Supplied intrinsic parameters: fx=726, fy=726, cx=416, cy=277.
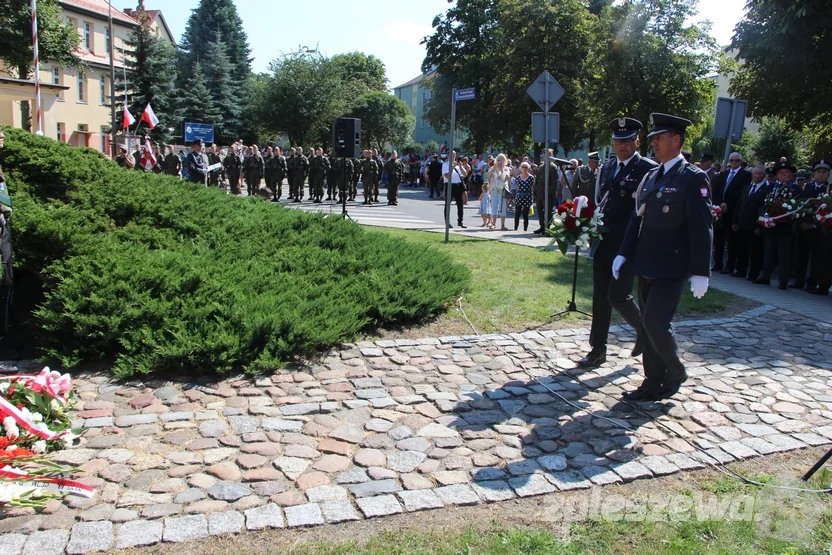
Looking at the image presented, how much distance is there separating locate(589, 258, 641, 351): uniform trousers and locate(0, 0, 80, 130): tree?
32.7m

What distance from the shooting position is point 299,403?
17.5 ft

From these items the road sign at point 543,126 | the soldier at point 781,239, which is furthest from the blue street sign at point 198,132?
the soldier at point 781,239

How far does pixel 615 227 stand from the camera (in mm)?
6316

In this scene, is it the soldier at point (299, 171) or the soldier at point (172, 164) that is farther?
the soldier at point (299, 171)

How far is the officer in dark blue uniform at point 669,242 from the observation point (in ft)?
17.0

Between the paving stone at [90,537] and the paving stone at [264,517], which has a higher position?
the paving stone at [264,517]

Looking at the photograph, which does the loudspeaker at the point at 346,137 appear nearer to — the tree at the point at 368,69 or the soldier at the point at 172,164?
the soldier at the point at 172,164

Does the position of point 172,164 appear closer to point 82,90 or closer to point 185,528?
point 185,528

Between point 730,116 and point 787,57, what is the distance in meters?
4.87

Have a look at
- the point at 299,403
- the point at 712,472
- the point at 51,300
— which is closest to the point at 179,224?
the point at 51,300

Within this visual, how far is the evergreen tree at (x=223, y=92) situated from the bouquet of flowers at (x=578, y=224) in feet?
162

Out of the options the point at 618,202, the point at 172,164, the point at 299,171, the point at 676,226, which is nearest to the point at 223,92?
the point at 172,164

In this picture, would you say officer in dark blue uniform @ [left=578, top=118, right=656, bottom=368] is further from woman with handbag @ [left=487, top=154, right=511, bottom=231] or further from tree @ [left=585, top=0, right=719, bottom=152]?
tree @ [left=585, top=0, right=719, bottom=152]

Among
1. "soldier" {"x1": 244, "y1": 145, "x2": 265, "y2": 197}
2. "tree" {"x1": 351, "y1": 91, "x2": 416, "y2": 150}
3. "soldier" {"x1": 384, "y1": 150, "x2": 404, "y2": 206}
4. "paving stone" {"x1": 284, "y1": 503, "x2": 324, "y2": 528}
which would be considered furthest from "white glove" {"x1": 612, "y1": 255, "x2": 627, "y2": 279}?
"tree" {"x1": 351, "y1": 91, "x2": 416, "y2": 150}
